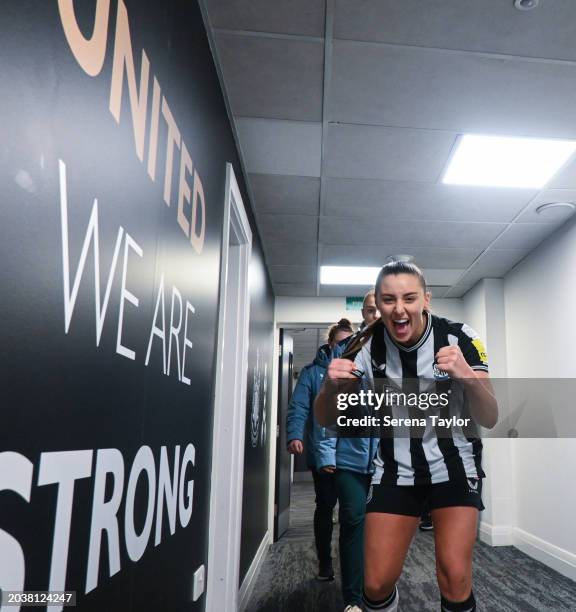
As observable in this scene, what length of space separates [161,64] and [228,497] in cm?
197

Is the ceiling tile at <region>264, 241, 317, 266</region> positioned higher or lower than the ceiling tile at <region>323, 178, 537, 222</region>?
lower

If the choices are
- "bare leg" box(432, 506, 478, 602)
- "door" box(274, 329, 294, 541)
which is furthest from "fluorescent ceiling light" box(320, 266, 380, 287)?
"bare leg" box(432, 506, 478, 602)

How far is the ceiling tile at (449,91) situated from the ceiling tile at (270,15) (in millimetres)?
167

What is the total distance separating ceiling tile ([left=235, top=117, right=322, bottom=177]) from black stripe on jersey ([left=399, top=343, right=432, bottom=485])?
4.52 ft

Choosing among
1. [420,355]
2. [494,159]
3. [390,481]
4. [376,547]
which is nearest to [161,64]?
[420,355]

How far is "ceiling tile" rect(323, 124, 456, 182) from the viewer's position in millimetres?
2607

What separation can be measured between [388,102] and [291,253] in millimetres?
2216

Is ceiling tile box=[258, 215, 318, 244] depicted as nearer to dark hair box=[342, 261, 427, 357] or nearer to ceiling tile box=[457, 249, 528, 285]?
ceiling tile box=[457, 249, 528, 285]

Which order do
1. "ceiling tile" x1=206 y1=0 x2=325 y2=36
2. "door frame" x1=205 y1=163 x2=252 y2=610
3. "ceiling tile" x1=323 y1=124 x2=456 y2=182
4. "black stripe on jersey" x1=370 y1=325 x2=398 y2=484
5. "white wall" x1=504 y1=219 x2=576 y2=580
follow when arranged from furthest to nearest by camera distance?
"white wall" x1=504 y1=219 x2=576 y2=580
"ceiling tile" x1=323 y1=124 x2=456 y2=182
"door frame" x1=205 y1=163 x2=252 y2=610
"ceiling tile" x1=206 y1=0 x2=325 y2=36
"black stripe on jersey" x1=370 y1=325 x2=398 y2=484

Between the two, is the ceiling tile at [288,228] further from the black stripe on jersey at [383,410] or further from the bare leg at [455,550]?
the bare leg at [455,550]

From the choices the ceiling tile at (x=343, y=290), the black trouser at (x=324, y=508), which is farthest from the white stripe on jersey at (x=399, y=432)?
the ceiling tile at (x=343, y=290)

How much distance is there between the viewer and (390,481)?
1.70 meters

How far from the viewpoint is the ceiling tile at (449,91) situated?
208 cm

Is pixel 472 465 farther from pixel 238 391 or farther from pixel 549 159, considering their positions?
pixel 549 159
